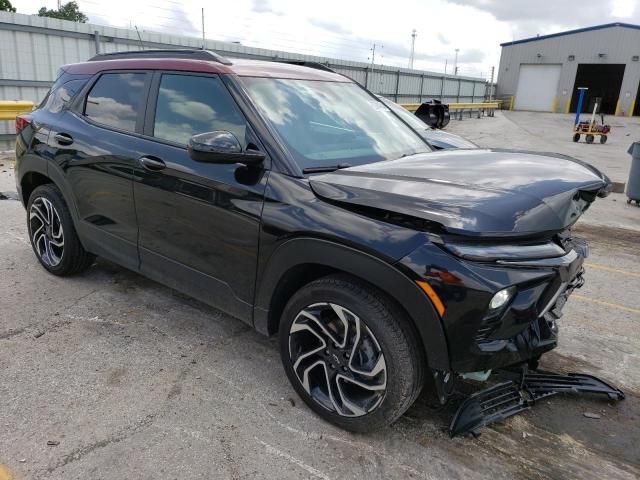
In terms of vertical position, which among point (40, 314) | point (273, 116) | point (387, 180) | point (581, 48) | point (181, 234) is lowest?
point (40, 314)

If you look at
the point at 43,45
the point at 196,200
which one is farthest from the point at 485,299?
the point at 43,45

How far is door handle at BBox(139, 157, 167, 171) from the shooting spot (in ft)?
10.4

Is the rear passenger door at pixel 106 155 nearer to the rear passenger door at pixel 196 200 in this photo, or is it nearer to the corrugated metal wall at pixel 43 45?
the rear passenger door at pixel 196 200

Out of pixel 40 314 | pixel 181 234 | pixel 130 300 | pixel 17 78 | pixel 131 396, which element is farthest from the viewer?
pixel 17 78

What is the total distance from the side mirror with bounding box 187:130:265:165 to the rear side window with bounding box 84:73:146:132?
1086mm

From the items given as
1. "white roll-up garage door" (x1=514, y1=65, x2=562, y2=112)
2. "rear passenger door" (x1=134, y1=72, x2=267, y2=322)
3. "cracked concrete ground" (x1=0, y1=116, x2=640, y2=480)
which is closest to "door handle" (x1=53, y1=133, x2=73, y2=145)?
"rear passenger door" (x1=134, y1=72, x2=267, y2=322)

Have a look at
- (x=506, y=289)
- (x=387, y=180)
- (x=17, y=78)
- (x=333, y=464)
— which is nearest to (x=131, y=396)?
(x=333, y=464)

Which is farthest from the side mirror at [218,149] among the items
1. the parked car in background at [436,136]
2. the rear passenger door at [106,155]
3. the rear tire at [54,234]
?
the parked car in background at [436,136]

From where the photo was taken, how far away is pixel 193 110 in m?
3.16

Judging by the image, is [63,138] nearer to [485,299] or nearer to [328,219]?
[328,219]

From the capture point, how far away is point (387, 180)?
250 centimetres

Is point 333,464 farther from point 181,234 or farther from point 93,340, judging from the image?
point 93,340

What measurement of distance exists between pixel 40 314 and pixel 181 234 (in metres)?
1.54

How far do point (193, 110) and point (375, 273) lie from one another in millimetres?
1685
